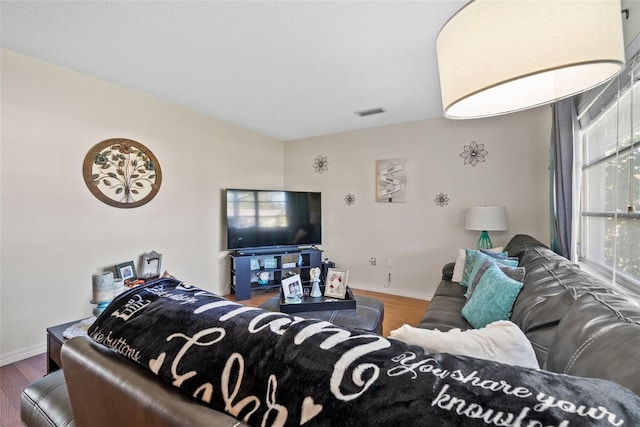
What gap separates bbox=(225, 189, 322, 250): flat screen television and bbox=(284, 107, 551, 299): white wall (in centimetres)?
30

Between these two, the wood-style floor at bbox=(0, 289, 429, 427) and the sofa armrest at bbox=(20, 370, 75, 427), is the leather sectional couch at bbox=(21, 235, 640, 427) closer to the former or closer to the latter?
the sofa armrest at bbox=(20, 370, 75, 427)

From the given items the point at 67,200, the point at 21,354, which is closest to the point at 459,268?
the point at 67,200

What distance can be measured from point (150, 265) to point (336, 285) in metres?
1.98

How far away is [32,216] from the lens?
2219 mm

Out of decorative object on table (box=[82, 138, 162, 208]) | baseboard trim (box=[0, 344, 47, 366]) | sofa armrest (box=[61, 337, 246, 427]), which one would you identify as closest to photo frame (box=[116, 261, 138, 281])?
decorative object on table (box=[82, 138, 162, 208])

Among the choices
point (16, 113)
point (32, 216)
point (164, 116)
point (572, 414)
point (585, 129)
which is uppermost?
point (164, 116)

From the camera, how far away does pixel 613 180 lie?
5.61 feet

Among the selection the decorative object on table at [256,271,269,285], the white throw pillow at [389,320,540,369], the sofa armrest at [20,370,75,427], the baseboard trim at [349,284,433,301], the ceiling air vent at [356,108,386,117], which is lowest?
the baseboard trim at [349,284,433,301]

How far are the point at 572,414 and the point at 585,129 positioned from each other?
2.71 meters

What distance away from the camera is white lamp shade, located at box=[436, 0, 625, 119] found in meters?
0.68

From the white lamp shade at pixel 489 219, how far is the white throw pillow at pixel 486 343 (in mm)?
2432

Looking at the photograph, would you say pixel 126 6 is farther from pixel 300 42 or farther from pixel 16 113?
pixel 16 113

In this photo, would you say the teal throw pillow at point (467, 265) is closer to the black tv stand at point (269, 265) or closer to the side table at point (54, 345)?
the black tv stand at point (269, 265)

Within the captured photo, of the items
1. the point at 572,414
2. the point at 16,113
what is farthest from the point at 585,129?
the point at 16,113
